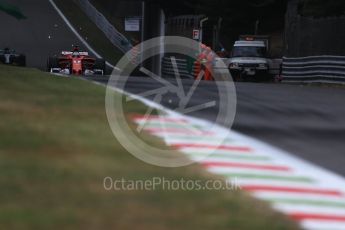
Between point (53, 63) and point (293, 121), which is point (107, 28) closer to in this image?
point (53, 63)

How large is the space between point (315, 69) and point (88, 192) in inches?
910

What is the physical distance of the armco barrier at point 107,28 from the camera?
5552 cm

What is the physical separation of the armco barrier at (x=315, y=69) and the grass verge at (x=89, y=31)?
852 inches

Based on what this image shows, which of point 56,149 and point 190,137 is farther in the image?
point 190,137

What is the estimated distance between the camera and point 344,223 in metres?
4.85

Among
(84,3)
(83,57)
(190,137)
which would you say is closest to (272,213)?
(190,137)

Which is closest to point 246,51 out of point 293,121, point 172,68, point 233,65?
point 233,65

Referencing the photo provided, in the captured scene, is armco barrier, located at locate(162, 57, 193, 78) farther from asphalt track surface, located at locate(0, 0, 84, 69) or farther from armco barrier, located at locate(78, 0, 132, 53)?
armco barrier, located at locate(78, 0, 132, 53)

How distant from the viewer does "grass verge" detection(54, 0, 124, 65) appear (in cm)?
5356

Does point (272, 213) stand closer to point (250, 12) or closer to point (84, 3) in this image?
point (250, 12)

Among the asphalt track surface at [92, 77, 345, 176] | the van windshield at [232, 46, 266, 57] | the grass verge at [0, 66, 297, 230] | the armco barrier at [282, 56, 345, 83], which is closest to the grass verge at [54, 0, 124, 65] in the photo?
the van windshield at [232, 46, 266, 57]

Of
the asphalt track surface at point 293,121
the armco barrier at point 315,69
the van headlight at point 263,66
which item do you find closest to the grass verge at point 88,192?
the asphalt track surface at point 293,121

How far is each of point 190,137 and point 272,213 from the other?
3.28 meters

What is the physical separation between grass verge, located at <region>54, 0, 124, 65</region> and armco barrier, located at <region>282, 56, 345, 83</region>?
21.6 m
